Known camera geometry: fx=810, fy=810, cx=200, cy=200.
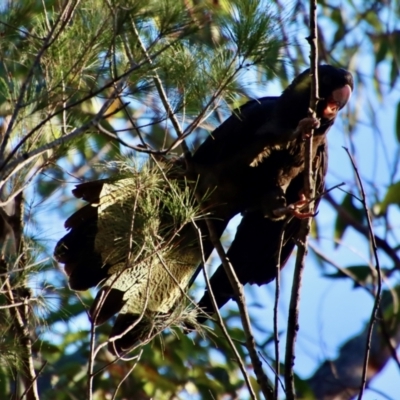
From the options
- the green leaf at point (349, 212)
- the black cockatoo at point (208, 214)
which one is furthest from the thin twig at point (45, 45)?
the green leaf at point (349, 212)

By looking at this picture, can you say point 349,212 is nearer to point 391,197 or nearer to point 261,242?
point 391,197

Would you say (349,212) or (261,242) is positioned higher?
(349,212)

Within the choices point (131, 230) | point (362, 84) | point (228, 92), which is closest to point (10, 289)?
point (131, 230)

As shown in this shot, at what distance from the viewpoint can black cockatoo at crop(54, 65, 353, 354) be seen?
107 inches

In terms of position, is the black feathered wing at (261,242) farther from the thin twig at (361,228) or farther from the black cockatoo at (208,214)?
the thin twig at (361,228)

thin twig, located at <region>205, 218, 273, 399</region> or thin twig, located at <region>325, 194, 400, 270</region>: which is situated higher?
thin twig, located at <region>325, 194, 400, 270</region>

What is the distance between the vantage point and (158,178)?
8.95 feet

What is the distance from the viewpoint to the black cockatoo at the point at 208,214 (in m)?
2.72

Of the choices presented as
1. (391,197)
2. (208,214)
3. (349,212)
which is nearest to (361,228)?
(349,212)

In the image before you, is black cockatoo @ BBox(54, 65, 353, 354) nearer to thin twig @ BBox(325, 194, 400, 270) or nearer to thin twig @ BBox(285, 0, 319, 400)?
thin twig @ BBox(285, 0, 319, 400)

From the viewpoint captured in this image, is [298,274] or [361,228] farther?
[361,228]

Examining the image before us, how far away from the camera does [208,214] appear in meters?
2.94

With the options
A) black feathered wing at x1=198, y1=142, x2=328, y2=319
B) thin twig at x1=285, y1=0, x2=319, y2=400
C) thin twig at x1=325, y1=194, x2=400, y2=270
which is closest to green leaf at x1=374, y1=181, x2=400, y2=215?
thin twig at x1=325, y1=194, x2=400, y2=270

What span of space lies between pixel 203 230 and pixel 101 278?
68 centimetres
